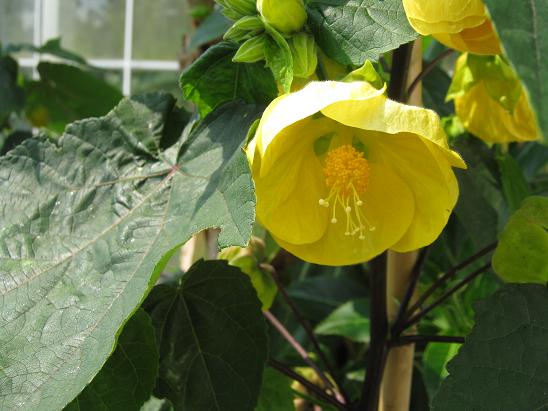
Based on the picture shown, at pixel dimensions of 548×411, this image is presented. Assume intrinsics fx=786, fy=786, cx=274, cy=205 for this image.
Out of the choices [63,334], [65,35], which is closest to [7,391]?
[63,334]

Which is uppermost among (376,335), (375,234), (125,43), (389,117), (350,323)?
(389,117)

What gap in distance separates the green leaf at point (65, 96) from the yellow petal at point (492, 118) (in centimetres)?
62

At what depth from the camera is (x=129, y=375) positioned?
57 cm

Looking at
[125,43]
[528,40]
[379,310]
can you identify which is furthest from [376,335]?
[125,43]

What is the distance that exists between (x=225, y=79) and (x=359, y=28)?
0.12m

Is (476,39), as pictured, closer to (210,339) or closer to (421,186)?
(421,186)

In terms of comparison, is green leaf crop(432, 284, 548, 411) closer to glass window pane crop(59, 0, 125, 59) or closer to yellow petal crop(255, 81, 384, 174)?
yellow petal crop(255, 81, 384, 174)

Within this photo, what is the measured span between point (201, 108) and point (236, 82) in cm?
4

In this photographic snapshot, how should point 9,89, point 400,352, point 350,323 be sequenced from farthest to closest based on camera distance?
point 9,89 → point 350,323 → point 400,352

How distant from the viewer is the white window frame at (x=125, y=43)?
113 inches

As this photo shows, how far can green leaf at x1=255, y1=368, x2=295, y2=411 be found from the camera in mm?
704

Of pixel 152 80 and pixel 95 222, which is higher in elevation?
pixel 95 222

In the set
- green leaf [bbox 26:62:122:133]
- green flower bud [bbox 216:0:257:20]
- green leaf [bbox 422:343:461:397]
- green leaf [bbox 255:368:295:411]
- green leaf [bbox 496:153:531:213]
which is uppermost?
green flower bud [bbox 216:0:257:20]

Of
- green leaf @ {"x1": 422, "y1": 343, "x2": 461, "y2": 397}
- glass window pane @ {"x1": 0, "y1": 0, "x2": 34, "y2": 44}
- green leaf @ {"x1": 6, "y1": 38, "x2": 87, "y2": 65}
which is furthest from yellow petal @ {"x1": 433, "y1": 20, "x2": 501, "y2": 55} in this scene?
glass window pane @ {"x1": 0, "y1": 0, "x2": 34, "y2": 44}
